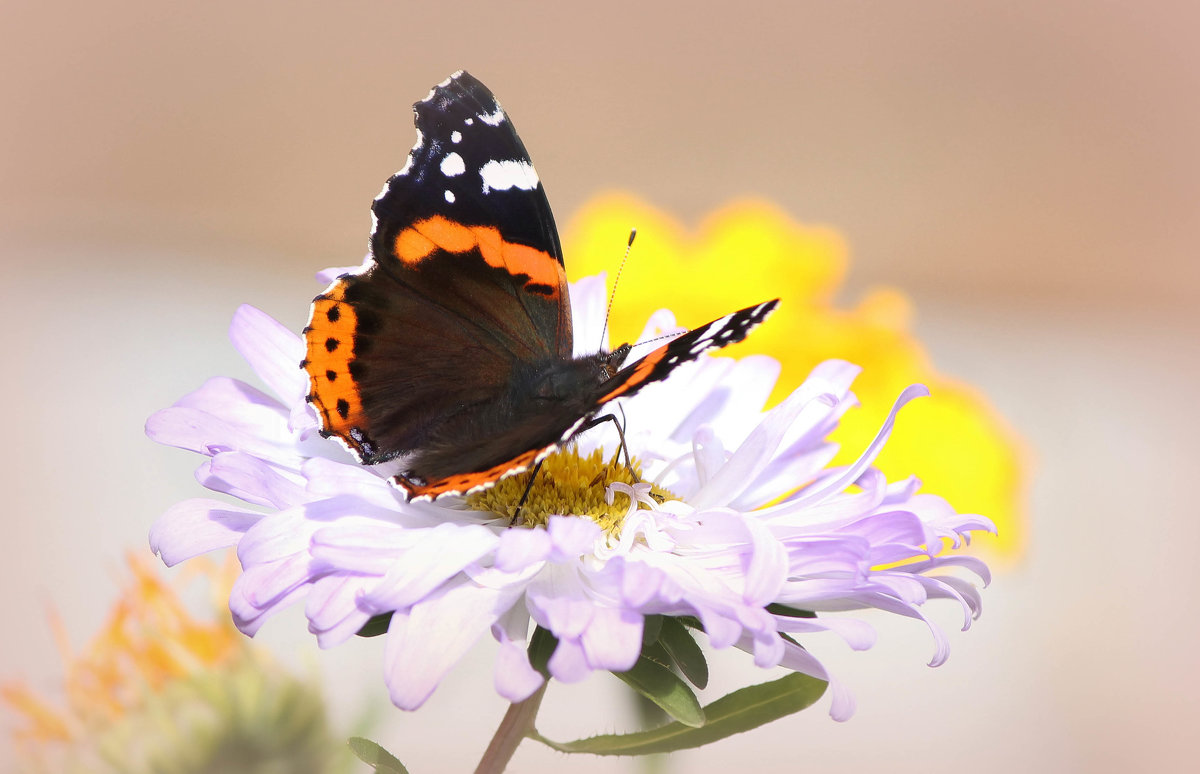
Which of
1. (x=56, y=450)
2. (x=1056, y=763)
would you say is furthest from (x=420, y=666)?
(x=56, y=450)

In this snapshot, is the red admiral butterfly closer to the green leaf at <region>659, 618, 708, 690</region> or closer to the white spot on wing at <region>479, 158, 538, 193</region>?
the white spot on wing at <region>479, 158, 538, 193</region>

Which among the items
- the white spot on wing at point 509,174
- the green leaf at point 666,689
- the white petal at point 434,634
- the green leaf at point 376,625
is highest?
the white spot on wing at point 509,174

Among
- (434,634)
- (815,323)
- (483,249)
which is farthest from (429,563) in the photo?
(815,323)

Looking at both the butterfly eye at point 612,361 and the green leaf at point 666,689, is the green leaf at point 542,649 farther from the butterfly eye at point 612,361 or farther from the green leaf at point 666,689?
the butterfly eye at point 612,361

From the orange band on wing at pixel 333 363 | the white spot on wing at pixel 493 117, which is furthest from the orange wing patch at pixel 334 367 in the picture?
the white spot on wing at pixel 493 117

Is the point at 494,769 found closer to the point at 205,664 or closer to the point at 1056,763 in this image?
the point at 205,664

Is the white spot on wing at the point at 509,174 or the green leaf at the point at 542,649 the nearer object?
the green leaf at the point at 542,649

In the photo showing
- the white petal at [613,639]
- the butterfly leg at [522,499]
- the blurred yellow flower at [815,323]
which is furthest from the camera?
the blurred yellow flower at [815,323]
